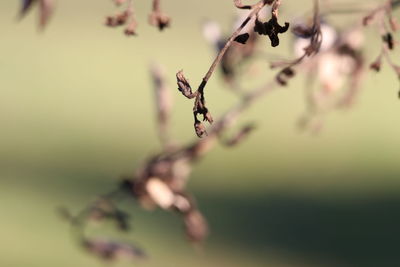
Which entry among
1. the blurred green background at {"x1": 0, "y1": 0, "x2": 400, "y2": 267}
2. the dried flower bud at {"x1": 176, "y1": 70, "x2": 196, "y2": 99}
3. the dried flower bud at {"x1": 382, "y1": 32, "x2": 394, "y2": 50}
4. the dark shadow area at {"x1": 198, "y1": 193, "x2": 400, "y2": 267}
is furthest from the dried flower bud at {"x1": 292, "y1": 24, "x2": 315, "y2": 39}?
the dark shadow area at {"x1": 198, "y1": 193, "x2": 400, "y2": 267}

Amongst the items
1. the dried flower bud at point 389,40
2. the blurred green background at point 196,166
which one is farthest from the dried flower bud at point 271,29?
the blurred green background at point 196,166

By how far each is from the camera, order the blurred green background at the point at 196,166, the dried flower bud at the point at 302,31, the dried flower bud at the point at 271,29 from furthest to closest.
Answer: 1. the blurred green background at the point at 196,166
2. the dried flower bud at the point at 302,31
3. the dried flower bud at the point at 271,29

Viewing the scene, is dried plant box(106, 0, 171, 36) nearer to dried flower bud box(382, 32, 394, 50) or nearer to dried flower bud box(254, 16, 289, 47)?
dried flower bud box(254, 16, 289, 47)

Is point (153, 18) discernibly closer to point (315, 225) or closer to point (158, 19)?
point (158, 19)

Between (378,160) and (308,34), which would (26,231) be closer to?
(378,160)

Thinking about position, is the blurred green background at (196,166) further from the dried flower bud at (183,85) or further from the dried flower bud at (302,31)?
the dried flower bud at (183,85)

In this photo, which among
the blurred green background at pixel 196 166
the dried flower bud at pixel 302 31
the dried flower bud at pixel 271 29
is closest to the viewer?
the dried flower bud at pixel 271 29

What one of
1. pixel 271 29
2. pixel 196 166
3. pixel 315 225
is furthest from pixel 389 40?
pixel 196 166
